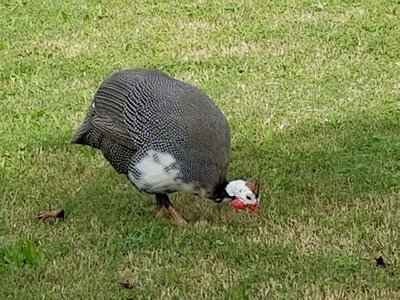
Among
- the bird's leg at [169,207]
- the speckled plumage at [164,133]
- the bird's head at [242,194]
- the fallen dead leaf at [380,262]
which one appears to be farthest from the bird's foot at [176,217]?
the fallen dead leaf at [380,262]

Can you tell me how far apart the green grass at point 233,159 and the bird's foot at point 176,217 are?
7 cm

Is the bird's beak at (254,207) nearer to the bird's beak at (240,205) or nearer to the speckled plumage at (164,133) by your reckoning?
the bird's beak at (240,205)

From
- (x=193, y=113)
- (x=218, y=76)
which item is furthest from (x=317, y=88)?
(x=193, y=113)

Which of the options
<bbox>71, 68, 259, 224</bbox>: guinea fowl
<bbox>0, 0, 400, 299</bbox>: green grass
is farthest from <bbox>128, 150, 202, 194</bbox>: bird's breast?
<bbox>0, 0, 400, 299</bbox>: green grass

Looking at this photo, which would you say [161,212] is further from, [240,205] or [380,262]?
[380,262]

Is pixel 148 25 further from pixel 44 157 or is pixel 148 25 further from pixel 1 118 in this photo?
pixel 44 157

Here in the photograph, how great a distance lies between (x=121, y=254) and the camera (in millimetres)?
A: 4965

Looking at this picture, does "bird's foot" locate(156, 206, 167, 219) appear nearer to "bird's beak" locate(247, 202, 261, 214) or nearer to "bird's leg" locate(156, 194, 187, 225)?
"bird's leg" locate(156, 194, 187, 225)

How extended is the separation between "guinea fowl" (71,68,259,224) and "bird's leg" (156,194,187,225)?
0.01 metres

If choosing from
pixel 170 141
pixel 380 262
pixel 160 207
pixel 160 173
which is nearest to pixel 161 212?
pixel 160 207

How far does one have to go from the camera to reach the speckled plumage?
4988 millimetres

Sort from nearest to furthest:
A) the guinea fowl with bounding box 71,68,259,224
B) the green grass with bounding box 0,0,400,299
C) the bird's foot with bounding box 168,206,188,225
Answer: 1. the green grass with bounding box 0,0,400,299
2. the guinea fowl with bounding box 71,68,259,224
3. the bird's foot with bounding box 168,206,188,225

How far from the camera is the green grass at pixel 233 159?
15.4ft

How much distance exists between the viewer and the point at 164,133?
5.03 metres
